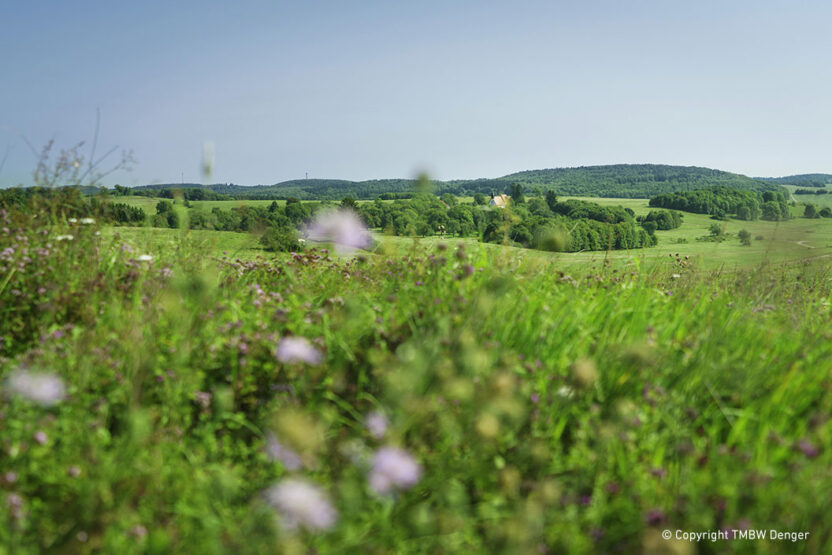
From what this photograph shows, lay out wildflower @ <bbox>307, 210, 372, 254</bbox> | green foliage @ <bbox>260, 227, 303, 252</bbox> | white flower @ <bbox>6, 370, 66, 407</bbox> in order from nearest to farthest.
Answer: white flower @ <bbox>6, 370, 66, 407</bbox>
wildflower @ <bbox>307, 210, 372, 254</bbox>
green foliage @ <bbox>260, 227, 303, 252</bbox>

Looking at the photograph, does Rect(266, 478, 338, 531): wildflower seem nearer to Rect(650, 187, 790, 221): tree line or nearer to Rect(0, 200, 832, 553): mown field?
Rect(0, 200, 832, 553): mown field

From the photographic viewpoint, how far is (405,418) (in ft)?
6.87

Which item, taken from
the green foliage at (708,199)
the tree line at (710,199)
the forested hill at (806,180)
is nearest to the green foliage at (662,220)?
the tree line at (710,199)

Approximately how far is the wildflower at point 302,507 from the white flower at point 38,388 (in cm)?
140

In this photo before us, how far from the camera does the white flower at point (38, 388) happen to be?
2.34 m

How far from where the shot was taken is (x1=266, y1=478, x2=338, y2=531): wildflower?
1520 millimetres

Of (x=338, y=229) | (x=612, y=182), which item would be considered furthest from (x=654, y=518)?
(x=612, y=182)

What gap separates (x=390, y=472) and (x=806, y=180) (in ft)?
516

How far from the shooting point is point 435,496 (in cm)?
209

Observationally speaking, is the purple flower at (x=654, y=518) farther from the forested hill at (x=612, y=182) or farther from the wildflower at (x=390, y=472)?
the forested hill at (x=612, y=182)

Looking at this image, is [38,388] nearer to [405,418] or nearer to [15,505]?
[15,505]

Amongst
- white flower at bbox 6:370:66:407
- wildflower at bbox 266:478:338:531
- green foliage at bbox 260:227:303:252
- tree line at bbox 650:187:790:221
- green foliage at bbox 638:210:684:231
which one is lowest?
green foliage at bbox 638:210:684:231

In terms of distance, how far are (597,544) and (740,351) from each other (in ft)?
5.63

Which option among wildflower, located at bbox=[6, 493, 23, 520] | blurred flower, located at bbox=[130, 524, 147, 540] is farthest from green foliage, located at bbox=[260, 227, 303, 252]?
blurred flower, located at bbox=[130, 524, 147, 540]
